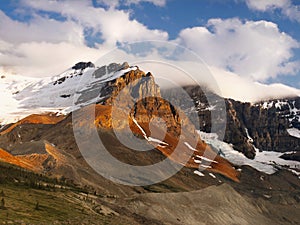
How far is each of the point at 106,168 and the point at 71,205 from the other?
9502 centimetres

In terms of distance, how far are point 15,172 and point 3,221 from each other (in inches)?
1960

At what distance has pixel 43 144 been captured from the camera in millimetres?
171250

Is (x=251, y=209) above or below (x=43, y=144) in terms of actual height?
below

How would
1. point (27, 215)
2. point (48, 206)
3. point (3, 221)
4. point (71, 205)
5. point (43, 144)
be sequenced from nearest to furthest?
point (3, 221) → point (27, 215) → point (48, 206) → point (71, 205) → point (43, 144)

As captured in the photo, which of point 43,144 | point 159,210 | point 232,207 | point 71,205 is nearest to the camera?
point 71,205

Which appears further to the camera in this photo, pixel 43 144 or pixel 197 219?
pixel 43 144

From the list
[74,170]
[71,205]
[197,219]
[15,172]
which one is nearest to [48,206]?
[71,205]

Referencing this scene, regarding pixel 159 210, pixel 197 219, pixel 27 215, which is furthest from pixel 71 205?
pixel 197 219

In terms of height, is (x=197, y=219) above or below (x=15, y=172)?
below

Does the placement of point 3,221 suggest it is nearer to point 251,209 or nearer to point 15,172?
point 15,172

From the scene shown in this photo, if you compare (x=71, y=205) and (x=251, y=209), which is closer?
(x=71, y=205)

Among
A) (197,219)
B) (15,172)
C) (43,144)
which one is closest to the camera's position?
(15,172)

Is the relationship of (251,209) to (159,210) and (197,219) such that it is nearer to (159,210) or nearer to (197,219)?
(197,219)

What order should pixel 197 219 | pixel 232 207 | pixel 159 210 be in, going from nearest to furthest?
1. pixel 159 210
2. pixel 197 219
3. pixel 232 207
